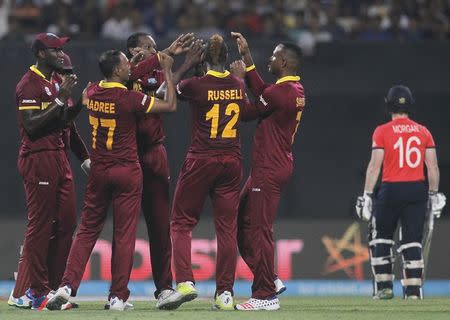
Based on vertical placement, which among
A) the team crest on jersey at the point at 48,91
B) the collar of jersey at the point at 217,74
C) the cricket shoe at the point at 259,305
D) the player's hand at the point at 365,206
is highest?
the collar of jersey at the point at 217,74

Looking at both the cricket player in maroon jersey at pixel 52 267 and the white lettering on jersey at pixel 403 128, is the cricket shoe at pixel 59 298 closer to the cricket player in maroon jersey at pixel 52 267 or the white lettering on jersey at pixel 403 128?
the cricket player in maroon jersey at pixel 52 267

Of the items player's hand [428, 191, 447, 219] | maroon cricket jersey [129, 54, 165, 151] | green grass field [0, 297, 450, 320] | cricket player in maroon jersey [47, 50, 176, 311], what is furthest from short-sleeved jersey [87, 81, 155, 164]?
player's hand [428, 191, 447, 219]

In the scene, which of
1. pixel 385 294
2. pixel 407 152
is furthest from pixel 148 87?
pixel 385 294

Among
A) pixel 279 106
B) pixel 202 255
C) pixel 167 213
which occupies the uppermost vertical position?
pixel 279 106

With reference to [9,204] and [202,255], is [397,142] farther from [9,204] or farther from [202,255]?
[9,204]

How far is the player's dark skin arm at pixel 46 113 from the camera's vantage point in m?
9.48

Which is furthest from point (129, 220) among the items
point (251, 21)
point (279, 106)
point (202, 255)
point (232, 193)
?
point (251, 21)

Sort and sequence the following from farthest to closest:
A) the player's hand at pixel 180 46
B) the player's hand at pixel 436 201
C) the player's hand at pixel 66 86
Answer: the player's hand at pixel 436 201, the player's hand at pixel 180 46, the player's hand at pixel 66 86

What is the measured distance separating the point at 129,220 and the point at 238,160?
962 mm

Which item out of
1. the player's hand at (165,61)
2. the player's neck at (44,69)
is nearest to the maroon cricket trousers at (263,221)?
the player's hand at (165,61)

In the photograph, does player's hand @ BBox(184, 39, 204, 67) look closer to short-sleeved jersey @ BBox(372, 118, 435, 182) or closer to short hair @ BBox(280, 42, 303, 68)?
short hair @ BBox(280, 42, 303, 68)

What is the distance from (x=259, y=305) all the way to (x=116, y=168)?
4.84ft

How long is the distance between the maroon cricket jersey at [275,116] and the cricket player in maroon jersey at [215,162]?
165mm

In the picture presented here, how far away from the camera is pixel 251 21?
1582 cm
